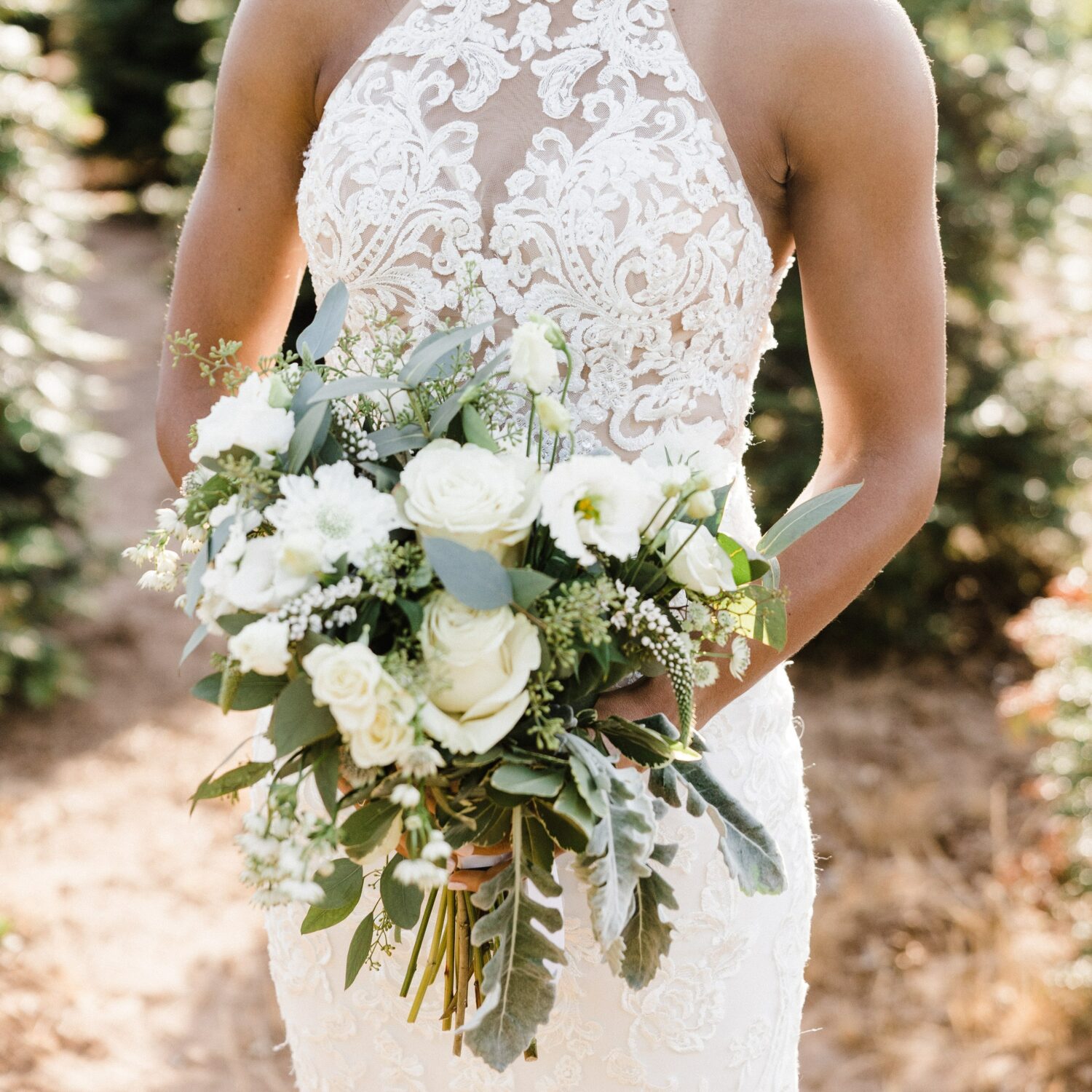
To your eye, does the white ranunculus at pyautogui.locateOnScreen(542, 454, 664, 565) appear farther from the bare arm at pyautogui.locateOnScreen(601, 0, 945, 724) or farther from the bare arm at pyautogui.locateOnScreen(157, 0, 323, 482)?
the bare arm at pyautogui.locateOnScreen(157, 0, 323, 482)

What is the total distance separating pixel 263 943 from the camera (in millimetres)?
4246

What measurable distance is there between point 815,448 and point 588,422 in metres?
3.69

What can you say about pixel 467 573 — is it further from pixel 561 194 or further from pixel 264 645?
pixel 561 194

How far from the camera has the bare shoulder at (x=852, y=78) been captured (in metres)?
1.73

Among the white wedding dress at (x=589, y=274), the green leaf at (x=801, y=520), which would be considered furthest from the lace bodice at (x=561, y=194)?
the green leaf at (x=801, y=520)

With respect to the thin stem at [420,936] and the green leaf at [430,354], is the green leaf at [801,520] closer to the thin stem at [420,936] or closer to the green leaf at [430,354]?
the green leaf at [430,354]

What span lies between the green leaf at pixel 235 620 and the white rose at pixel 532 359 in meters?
0.37

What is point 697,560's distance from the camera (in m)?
1.30

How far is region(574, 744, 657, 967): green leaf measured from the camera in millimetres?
1263

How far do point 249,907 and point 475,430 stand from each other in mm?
2970

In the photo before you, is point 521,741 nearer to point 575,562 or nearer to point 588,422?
point 575,562

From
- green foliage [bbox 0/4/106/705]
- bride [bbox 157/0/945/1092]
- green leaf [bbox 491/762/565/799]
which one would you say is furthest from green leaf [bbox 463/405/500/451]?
green foliage [bbox 0/4/106/705]

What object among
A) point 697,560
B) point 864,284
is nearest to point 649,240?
point 864,284

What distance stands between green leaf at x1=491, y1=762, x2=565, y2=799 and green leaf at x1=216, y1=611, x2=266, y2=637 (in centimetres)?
30
